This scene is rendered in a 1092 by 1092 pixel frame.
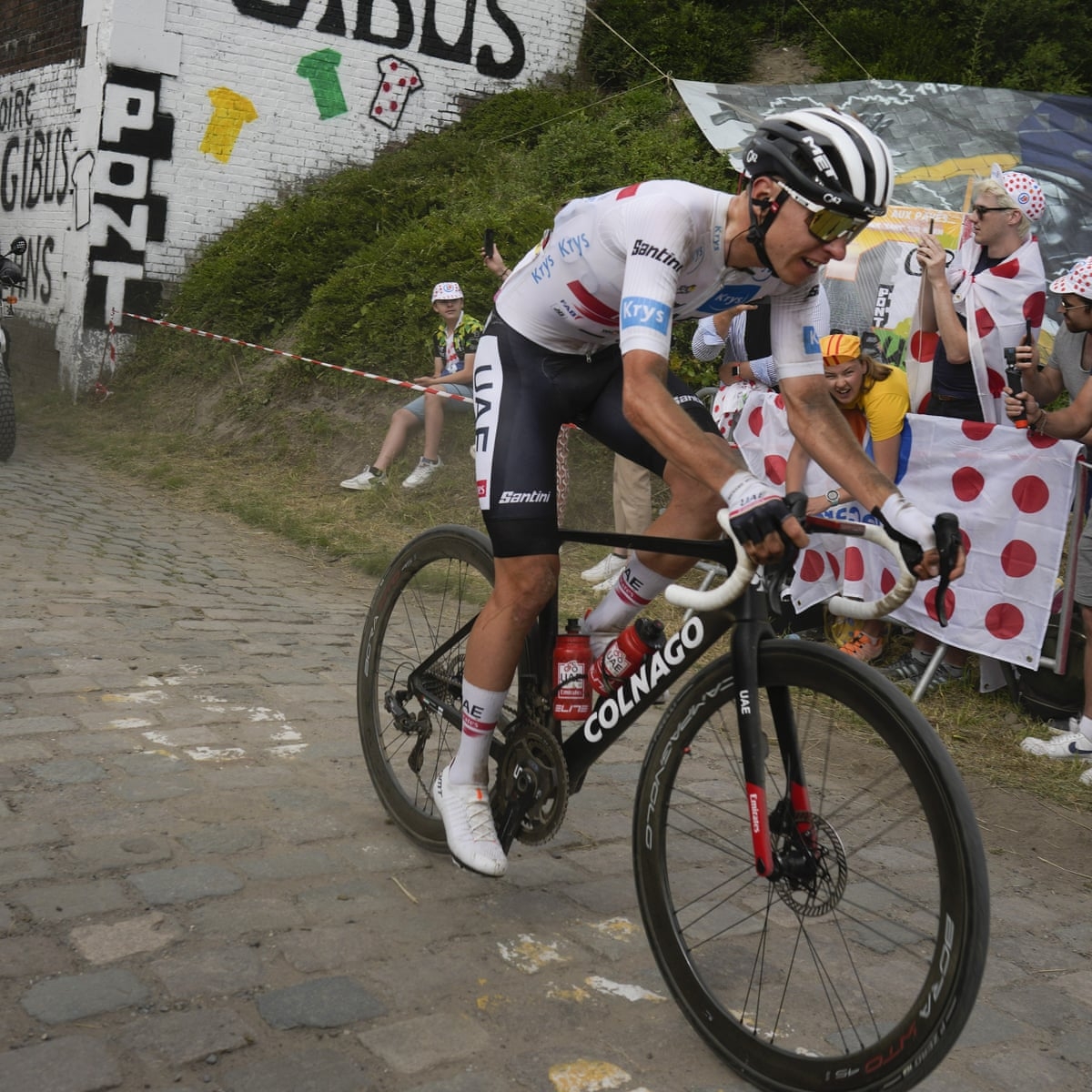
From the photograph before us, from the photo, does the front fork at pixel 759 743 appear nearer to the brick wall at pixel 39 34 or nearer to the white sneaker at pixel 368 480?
the white sneaker at pixel 368 480

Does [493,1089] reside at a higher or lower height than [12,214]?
lower

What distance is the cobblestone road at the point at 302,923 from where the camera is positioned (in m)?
2.67

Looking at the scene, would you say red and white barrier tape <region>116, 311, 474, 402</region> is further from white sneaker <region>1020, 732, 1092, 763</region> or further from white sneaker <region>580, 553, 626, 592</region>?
white sneaker <region>1020, 732, 1092, 763</region>

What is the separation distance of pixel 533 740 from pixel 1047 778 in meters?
2.85

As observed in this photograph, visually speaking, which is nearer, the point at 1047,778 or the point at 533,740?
the point at 533,740

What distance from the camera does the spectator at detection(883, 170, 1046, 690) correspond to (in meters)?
6.30

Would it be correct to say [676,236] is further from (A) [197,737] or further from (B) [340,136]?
(B) [340,136]

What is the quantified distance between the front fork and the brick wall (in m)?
14.9

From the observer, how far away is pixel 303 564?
27.7 ft

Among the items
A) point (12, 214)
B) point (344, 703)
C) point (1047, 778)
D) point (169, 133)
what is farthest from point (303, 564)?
point (12, 214)

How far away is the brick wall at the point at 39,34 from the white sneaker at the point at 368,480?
7.89 meters

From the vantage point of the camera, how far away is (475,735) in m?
3.56

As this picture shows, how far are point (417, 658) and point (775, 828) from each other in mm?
1741

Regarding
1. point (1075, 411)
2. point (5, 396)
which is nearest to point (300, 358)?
point (5, 396)
